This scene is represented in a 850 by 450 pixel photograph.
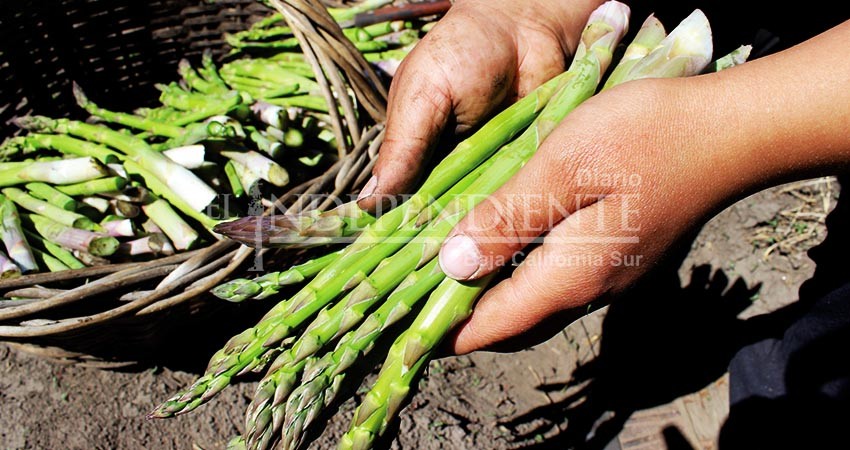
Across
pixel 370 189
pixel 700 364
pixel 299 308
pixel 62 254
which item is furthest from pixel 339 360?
pixel 700 364

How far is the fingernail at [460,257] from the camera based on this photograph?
1.66 m

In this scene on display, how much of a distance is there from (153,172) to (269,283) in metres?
1.02

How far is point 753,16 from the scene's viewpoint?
2.82m

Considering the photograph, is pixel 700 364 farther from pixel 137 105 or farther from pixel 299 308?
pixel 137 105

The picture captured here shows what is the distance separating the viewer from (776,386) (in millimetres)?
2904

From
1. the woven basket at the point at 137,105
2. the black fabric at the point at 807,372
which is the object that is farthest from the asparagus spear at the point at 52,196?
the black fabric at the point at 807,372

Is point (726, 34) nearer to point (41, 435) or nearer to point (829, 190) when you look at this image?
point (829, 190)

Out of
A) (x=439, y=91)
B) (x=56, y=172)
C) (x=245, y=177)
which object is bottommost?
(x=245, y=177)

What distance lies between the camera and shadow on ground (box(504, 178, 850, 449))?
271 centimetres

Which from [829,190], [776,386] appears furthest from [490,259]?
[829,190]

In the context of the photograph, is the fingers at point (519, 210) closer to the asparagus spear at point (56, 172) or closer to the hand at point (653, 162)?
the hand at point (653, 162)

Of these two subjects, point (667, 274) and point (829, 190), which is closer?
point (667, 274)

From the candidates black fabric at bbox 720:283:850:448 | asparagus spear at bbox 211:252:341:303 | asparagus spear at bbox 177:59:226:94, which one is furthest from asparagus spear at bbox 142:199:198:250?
black fabric at bbox 720:283:850:448

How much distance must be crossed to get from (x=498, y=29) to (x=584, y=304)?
1.07 metres
